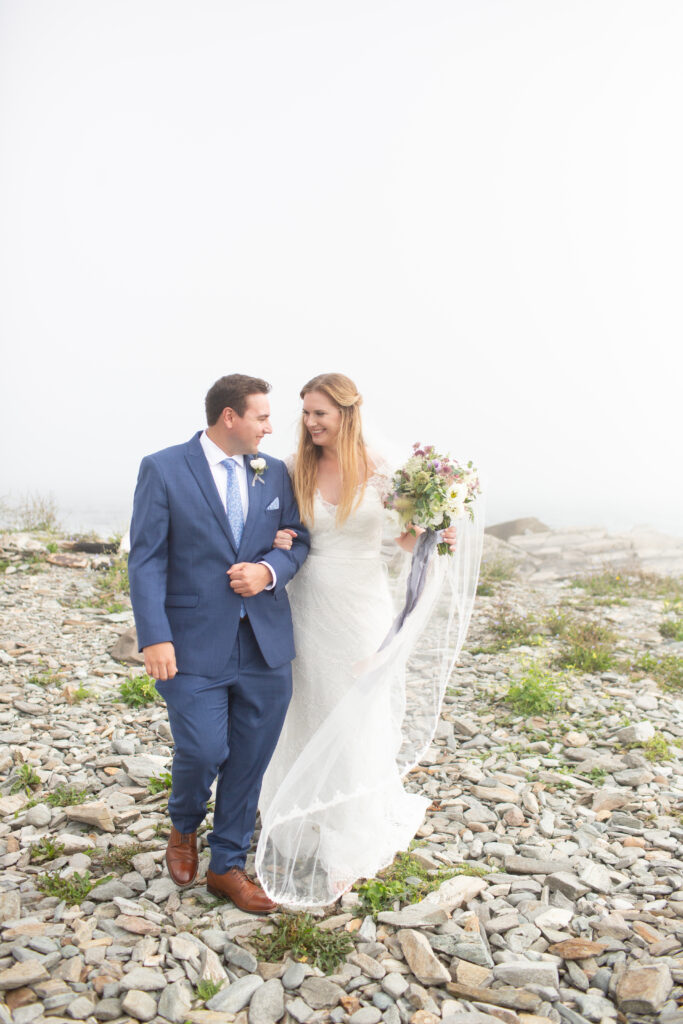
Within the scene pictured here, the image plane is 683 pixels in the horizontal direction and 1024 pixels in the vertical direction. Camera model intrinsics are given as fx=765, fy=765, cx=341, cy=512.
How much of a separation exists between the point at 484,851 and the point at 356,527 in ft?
6.31

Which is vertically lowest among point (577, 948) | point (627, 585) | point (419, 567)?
point (627, 585)

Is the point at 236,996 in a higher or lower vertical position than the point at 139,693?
lower

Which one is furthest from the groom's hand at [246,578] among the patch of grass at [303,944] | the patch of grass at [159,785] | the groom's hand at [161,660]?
the patch of grass at [159,785]

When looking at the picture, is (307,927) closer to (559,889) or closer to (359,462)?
(559,889)

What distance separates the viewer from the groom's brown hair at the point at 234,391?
3.55 m

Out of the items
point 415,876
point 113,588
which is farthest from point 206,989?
point 113,588

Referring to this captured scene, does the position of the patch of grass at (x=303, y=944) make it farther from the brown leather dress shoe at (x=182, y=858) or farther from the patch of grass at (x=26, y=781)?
the patch of grass at (x=26, y=781)

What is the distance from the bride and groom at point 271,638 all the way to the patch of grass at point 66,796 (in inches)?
41.6

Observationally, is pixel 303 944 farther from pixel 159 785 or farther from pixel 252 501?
pixel 252 501

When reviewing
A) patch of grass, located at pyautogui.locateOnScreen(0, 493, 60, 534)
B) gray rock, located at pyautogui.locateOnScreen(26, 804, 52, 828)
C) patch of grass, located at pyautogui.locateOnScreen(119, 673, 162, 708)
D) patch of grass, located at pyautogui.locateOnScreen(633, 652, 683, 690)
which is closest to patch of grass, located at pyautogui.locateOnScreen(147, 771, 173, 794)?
gray rock, located at pyautogui.locateOnScreen(26, 804, 52, 828)

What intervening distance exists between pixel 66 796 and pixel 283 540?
7.10ft

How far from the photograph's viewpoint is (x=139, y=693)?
6168 mm

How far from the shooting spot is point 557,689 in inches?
257

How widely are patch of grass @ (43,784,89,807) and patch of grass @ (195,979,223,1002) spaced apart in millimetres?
1752
